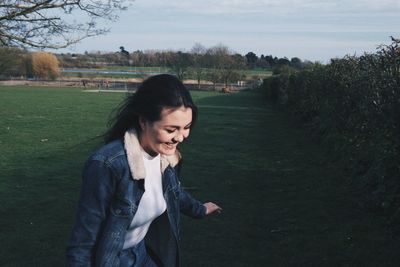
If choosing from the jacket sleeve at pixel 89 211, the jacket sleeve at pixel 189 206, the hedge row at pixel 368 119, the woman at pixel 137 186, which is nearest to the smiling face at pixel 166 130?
Result: the woman at pixel 137 186

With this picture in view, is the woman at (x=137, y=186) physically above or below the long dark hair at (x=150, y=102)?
below

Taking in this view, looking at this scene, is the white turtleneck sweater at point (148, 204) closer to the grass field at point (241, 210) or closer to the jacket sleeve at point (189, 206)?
the jacket sleeve at point (189, 206)

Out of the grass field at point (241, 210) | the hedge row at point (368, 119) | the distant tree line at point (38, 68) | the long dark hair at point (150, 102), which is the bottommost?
the distant tree line at point (38, 68)

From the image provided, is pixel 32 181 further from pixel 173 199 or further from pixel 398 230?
pixel 173 199

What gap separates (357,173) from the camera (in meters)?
8.67

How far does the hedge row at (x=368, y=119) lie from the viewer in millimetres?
6188

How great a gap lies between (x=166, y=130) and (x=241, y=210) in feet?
17.7

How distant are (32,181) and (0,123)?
15.4m

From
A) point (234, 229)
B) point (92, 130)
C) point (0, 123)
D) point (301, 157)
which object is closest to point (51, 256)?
point (234, 229)

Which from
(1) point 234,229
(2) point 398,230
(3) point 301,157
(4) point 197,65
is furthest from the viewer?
(4) point 197,65

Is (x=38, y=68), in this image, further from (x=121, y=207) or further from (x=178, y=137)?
(x=121, y=207)

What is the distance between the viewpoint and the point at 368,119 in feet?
25.3

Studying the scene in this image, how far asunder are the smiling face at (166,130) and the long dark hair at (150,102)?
0.9 inches

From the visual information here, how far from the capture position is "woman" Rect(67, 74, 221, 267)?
2.52m
